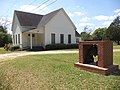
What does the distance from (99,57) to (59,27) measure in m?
22.4

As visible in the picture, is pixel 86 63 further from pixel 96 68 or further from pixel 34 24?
pixel 34 24

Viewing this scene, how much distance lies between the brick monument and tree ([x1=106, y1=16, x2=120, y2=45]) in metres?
48.4

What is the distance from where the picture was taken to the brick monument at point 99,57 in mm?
7109

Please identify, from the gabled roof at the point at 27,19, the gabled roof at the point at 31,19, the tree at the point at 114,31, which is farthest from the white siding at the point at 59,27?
the tree at the point at 114,31

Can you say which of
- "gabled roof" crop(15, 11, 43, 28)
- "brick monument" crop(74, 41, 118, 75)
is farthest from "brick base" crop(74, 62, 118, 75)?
"gabled roof" crop(15, 11, 43, 28)

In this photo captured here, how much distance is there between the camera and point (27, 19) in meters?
30.2

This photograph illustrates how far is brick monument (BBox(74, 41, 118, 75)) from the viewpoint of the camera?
7.11 meters

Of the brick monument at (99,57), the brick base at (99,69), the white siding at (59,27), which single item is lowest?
the brick base at (99,69)

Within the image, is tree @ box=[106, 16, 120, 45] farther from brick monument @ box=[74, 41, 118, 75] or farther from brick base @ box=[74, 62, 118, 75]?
brick base @ box=[74, 62, 118, 75]

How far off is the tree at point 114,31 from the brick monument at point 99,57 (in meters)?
48.4

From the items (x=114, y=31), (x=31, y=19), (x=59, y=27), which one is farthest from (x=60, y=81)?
(x=114, y=31)

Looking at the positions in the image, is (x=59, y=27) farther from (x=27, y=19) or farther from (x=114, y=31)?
(x=114, y=31)

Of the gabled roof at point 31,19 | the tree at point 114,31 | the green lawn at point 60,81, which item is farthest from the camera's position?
the tree at point 114,31

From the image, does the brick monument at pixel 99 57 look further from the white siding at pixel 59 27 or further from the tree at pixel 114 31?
the tree at pixel 114 31
